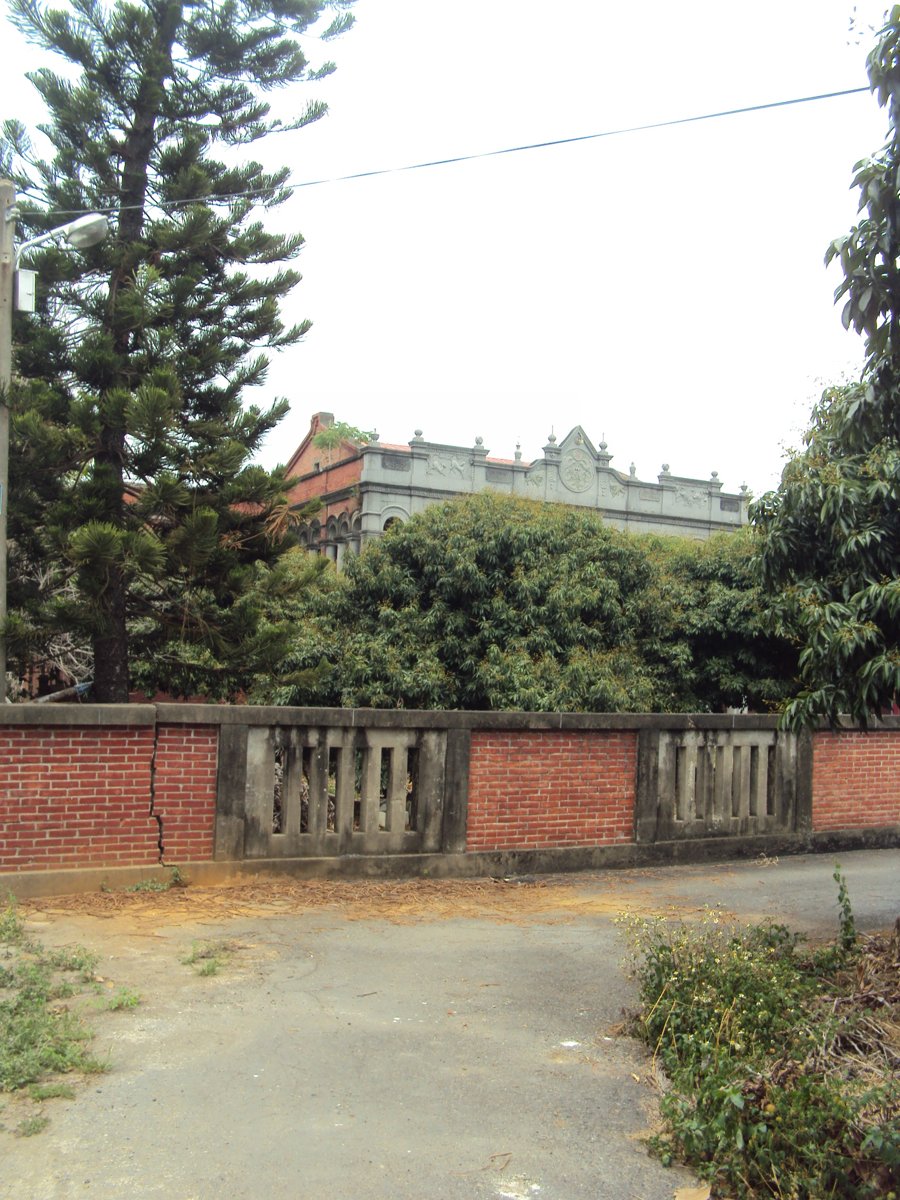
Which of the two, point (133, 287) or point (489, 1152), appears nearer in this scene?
point (489, 1152)

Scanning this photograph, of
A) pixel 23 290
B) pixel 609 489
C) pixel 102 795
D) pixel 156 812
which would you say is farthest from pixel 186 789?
pixel 609 489

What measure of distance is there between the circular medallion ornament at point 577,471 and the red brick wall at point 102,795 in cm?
2971

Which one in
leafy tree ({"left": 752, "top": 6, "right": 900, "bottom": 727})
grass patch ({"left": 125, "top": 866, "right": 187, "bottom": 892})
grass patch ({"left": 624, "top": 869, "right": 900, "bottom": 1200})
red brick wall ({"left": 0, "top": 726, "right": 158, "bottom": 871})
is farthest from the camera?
grass patch ({"left": 125, "top": 866, "right": 187, "bottom": 892})

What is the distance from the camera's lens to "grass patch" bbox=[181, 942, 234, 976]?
650 centimetres

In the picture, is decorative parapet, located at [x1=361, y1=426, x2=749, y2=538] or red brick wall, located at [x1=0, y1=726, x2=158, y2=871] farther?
decorative parapet, located at [x1=361, y1=426, x2=749, y2=538]

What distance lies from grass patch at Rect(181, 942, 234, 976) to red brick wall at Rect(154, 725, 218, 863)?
164 centimetres

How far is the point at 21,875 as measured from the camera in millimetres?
8055

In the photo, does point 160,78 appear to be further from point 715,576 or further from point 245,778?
point 715,576

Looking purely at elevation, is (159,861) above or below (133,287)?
below

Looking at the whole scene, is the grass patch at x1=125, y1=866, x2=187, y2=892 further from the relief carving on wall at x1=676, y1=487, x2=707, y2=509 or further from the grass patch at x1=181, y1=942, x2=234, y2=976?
the relief carving on wall at x1=676, y1=487, x2=707, y2=509

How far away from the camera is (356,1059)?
5223 millimetres

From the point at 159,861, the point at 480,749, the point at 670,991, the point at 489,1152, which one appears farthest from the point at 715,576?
the point at 489,1152

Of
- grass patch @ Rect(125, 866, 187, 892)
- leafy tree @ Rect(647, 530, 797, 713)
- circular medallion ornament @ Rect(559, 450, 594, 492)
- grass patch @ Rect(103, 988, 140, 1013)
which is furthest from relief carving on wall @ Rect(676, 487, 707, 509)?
grass patch @ Rect(103, 988, 140, 1013)

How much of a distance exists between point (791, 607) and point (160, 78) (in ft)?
32.6
